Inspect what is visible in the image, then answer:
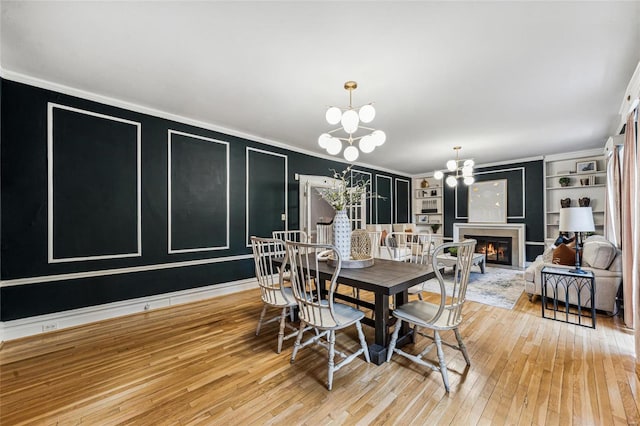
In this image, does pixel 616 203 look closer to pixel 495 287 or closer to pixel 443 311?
pixel 495 287

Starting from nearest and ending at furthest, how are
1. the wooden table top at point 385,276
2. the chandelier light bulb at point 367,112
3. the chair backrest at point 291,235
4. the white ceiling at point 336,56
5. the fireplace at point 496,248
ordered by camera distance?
the white ceiling at point 336,56 < the wooden table top at point 385,276 < the chandelier light bulb at point 367,112 < the chair backrest at point 291,235 < the fireplace at point 496,248

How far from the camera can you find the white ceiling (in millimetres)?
1789

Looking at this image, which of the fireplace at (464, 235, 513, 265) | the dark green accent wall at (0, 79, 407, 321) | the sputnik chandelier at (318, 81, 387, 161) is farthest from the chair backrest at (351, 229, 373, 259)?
the fireplace at (464, 235, 513, 265)

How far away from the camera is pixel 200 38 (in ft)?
6.72

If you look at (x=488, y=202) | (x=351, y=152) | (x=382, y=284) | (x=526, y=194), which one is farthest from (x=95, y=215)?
(x=526, y=194)

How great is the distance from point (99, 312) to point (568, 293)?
18.8 ft

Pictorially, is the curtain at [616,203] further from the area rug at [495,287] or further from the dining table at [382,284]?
the dining table at [382,284]

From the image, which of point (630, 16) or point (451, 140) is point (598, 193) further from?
point (630, 16)

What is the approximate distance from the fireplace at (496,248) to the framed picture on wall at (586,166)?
1.96 meters

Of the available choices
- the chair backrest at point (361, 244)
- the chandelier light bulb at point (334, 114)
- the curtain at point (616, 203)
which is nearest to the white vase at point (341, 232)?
the chair backrest at point (361, 244)

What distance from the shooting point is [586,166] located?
18.0 ft

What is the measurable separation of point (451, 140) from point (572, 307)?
3.00m

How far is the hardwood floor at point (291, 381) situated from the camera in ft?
5.35

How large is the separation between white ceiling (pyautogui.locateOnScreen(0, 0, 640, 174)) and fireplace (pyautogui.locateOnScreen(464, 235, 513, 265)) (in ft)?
11.4
